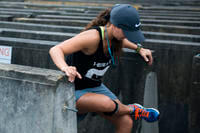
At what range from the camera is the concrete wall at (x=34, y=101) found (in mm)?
2480

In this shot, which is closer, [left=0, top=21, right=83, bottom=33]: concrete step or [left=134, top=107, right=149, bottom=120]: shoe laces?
[left=134, top=107, right=149, bottom=120]: shoe laces

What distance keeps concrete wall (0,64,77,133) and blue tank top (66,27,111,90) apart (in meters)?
0.42

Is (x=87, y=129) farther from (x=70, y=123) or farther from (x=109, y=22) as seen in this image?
(x=109, y=22)

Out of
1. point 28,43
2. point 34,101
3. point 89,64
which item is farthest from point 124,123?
point 28,43

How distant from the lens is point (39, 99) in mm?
2514

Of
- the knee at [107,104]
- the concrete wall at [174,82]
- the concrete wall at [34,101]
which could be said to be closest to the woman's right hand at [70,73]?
the concrete wall at [34,101]

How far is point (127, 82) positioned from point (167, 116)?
138 cm

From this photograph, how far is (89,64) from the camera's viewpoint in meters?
3.04

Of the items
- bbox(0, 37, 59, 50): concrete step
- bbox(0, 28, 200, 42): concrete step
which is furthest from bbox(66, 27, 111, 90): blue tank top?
bbox(0, 28, 200, 42): concrete step

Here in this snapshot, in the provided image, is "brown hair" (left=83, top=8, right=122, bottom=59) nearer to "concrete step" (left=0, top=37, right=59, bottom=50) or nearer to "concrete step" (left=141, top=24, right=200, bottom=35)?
"concrete step" (left=0, top=37, right=59, bottom=50)

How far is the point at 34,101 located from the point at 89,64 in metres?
0.79

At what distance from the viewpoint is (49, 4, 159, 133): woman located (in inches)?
113

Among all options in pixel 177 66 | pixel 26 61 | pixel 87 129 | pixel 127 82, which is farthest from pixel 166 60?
pixel 26 61

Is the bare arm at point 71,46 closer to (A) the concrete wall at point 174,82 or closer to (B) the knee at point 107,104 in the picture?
(B) the knee at point 107,104
